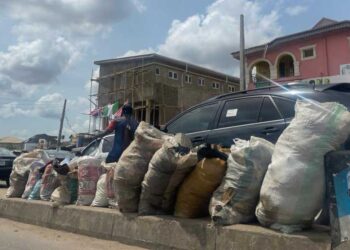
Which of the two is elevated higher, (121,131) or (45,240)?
(121,131)

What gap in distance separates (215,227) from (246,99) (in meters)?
2.41

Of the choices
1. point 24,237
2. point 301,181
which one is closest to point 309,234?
point 301,181

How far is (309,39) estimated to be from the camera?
30.0 m

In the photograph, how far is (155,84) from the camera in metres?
38.3

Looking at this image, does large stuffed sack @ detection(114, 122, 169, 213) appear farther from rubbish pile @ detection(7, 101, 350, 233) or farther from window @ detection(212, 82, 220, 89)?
window @ detection(212, 82, 220, 89)

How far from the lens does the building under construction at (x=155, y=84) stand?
38.8 meters

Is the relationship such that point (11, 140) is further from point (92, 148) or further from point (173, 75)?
point (92, 148)

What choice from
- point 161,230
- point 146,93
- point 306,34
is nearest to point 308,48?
point 306,34

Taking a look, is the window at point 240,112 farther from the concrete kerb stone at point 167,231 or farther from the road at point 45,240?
the road at point 45,240

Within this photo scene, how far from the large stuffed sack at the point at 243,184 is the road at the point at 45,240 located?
4.39 feet

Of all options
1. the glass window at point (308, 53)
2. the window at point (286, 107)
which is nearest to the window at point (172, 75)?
the glass window at point (308, 53)

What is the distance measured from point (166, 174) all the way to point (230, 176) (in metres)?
0.86

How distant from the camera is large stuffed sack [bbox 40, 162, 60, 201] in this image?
7.38 meters

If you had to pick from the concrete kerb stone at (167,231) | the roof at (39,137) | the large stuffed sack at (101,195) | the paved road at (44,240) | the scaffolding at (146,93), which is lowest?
the paved road at (44,240)
